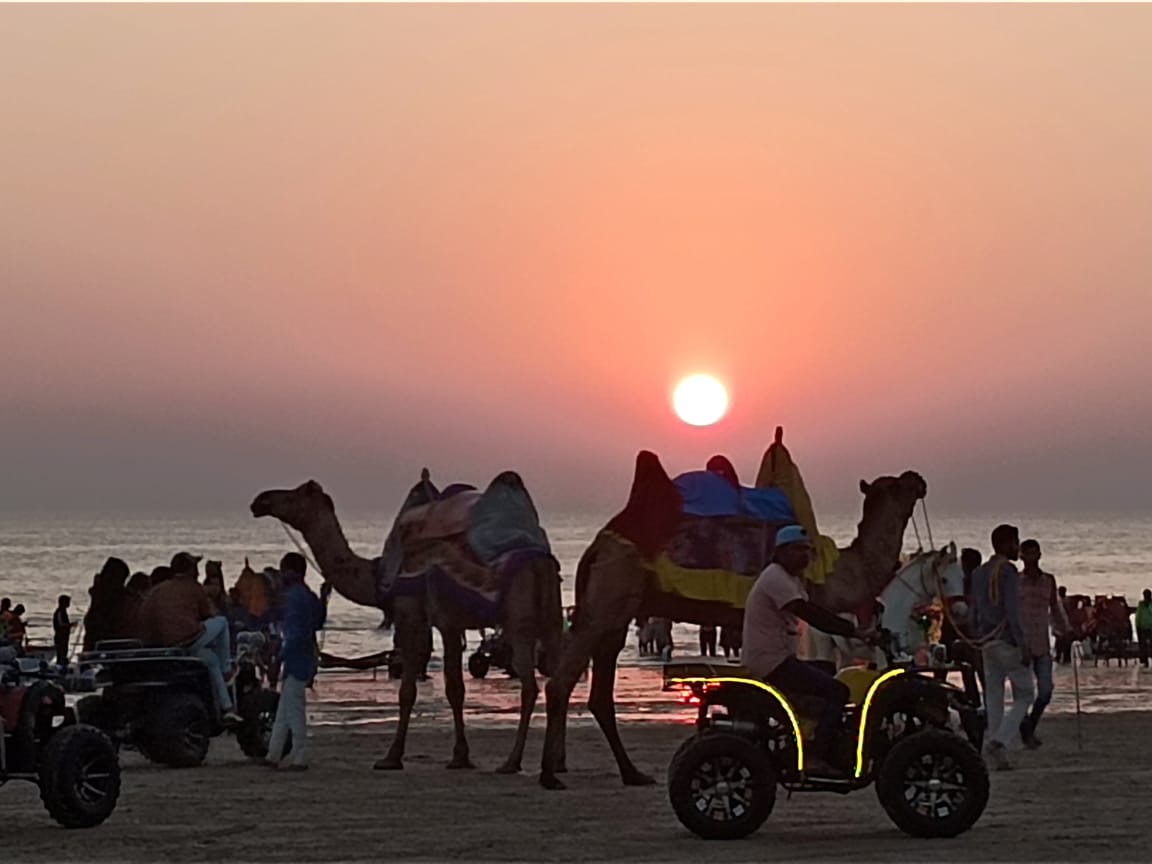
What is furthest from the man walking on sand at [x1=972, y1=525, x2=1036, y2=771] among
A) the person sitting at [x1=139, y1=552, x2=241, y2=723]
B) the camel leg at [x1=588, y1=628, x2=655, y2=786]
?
the person sitting at [x1=139, y1=552, x2=241, y2=723]

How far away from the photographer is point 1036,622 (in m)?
20.7

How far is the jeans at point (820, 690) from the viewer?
47.7 ft

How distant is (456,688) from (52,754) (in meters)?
6.38

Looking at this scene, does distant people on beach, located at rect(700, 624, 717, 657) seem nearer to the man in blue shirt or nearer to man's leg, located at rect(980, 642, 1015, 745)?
man's leg, located at rect(980, 642, 1015, 745)

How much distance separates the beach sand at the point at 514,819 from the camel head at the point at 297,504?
2766mm

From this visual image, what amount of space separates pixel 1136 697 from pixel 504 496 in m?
14.1

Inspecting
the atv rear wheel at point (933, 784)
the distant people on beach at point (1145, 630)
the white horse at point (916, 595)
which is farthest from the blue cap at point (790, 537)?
the distant people on beach at point (1145, 630)

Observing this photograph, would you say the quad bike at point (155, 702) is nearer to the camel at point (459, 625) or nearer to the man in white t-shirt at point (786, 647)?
the camel at point (459, 625)

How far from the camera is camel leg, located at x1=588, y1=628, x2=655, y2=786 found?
59.8 ft

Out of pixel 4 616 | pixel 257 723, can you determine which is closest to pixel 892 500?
pixel 257 723

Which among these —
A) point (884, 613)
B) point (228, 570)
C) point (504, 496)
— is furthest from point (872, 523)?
point (228, 570)

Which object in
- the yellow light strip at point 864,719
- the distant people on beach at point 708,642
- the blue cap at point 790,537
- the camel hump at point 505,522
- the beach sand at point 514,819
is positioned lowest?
the beach sand at point 514,819

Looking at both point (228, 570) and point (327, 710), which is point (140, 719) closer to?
point (327, 710)

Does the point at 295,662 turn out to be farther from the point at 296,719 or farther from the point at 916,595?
the point at 916,595
